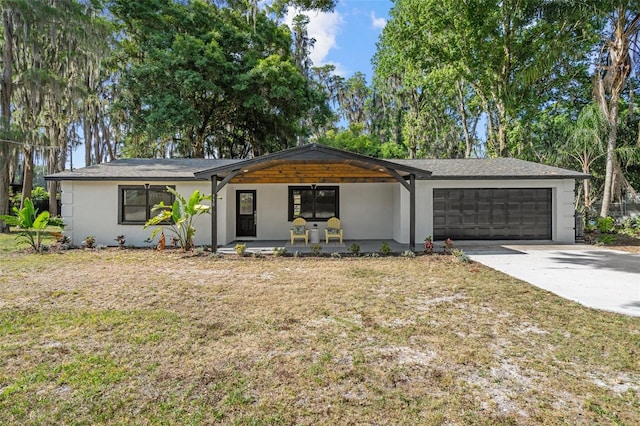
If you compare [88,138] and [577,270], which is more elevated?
[88,138]

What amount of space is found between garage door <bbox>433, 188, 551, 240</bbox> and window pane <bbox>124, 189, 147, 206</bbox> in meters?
9.83

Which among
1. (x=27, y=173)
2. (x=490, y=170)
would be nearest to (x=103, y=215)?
A: (x=27, y=173)

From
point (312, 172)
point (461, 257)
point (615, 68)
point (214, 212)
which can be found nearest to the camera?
point (461, 257)

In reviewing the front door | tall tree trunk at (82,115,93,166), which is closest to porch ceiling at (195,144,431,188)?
the front door

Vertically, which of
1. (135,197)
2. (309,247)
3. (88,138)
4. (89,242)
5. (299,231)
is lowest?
(309,247)

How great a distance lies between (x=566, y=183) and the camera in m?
11.7

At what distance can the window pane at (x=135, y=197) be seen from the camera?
1147 centimetres

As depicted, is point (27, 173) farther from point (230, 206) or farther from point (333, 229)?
point (333, 229)

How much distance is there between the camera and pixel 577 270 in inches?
292

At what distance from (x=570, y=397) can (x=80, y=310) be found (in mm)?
5700

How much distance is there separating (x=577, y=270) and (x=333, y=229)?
694 cm

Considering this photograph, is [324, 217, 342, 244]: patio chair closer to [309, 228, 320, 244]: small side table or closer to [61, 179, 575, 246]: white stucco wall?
[309, 228, 320, 244]: small side table

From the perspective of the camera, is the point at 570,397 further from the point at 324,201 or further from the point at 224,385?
the point at 324,201

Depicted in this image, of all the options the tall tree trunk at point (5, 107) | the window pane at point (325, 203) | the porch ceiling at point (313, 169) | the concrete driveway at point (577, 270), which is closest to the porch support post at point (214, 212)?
the porch ceiling at point (313, 169)
